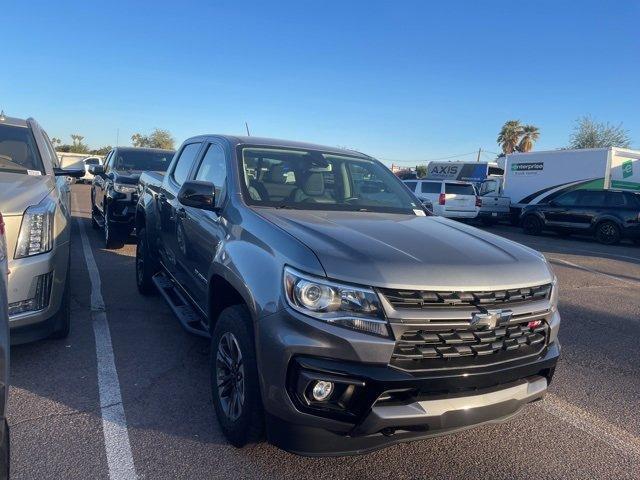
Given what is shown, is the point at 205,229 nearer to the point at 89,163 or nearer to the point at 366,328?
the point at 366,328

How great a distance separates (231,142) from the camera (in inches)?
158

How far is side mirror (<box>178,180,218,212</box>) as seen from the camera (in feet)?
11.3

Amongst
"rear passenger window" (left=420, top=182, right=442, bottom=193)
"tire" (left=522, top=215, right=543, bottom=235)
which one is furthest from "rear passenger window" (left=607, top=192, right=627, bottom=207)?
"rear passenger window" (left=420, top=182, right=442, bottom=193)

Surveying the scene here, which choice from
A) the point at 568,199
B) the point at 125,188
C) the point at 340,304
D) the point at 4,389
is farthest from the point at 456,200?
the point at 4,389

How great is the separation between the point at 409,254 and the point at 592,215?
52.1 feet

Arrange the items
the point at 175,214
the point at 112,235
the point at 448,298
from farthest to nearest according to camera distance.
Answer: the point at 112,235 < the point at 175,214 < the point at 448,298

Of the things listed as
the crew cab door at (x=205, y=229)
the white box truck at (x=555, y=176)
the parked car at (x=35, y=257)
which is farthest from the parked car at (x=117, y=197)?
the white box truck at (x=555, y=176)

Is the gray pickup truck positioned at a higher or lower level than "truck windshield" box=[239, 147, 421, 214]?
lower

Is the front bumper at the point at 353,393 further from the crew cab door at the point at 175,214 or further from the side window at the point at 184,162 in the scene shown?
the side window at the point at 184,162

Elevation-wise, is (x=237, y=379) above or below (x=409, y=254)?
below

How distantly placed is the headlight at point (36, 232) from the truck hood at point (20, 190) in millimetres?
61

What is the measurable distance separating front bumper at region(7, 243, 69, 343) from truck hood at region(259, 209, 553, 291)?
1.66 m

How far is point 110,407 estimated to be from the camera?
3373mm

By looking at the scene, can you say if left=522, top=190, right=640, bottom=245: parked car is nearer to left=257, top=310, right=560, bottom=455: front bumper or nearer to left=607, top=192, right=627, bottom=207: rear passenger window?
left=607, top=192, right=627, bottom=207: rear passenger window
